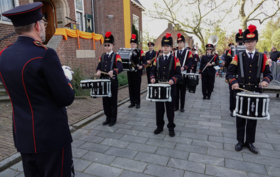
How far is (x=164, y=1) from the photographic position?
22219 mm

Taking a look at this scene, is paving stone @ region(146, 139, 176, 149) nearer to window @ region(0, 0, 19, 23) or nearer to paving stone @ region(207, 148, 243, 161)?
paving stone @ region(207, 148, 243, 161)

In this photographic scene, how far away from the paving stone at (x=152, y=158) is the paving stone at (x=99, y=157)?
0.47 metres

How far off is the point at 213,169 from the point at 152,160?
1010 millimetres

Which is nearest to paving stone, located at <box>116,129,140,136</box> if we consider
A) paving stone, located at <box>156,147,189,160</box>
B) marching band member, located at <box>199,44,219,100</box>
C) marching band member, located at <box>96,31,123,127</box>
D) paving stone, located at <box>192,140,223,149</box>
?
marching band member, located at <box>96,31,123,127</box>

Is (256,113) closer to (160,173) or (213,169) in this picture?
(213,169)

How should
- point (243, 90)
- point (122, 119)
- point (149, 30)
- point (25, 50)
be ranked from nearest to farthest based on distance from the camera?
1. point (25, 50)
2. point (243, 90)
3. point (122, 119)
4. point (149, 30)

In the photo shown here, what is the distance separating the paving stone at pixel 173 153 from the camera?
3.52 metres

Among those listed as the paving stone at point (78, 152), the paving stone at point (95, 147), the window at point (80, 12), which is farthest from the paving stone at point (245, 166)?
the window at point (80, 12)

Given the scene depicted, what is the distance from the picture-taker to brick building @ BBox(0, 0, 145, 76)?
857 cm

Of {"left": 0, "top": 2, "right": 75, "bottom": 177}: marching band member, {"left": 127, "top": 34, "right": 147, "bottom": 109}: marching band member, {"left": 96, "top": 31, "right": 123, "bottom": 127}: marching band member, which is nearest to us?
{"left": 0, "top": 2, "right": 75, "bottom": 177}: marching band member

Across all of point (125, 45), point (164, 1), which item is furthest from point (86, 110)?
point (164, 1)

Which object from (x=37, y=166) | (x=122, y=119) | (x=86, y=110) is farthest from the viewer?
(x=86, y=110)

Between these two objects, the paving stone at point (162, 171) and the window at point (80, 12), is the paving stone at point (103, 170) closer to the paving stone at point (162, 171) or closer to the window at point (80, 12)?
the paving stone at point (162, 171)

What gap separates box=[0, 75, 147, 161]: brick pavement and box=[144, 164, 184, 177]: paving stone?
2.56 metres
